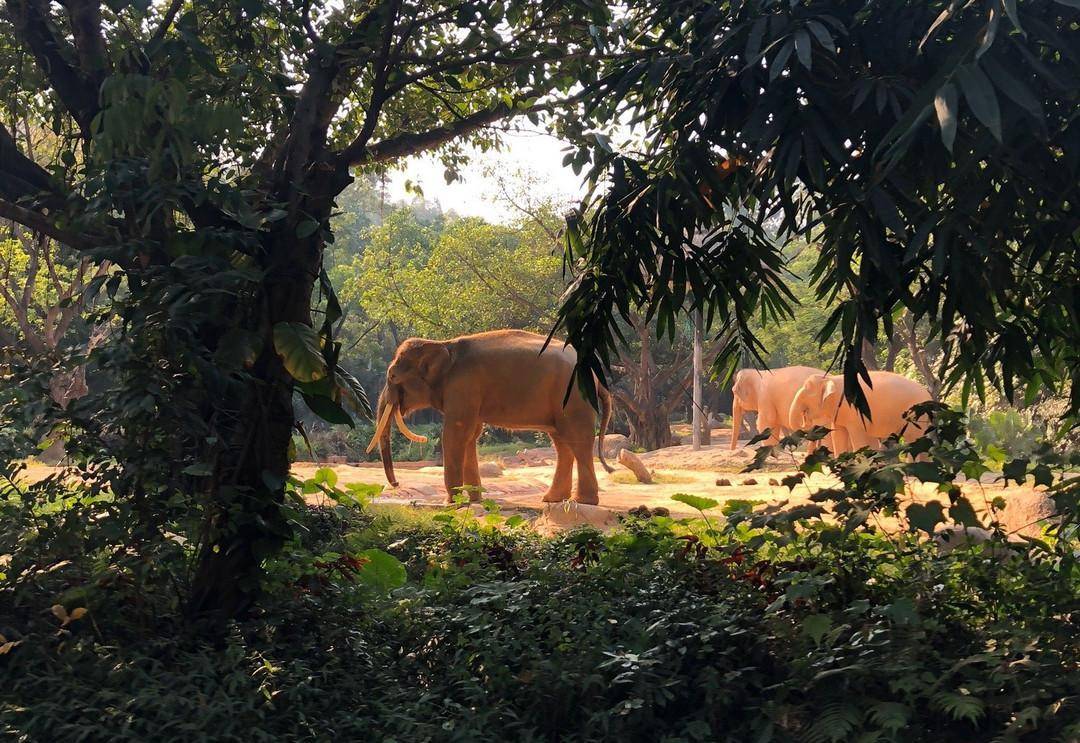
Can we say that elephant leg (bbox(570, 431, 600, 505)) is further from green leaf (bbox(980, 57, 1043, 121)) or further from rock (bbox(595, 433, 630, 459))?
rock (bbox(595, 433, 630, 459))

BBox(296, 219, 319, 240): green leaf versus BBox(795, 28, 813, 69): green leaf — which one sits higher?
BBox(795, 28, 813, 69): green leaf

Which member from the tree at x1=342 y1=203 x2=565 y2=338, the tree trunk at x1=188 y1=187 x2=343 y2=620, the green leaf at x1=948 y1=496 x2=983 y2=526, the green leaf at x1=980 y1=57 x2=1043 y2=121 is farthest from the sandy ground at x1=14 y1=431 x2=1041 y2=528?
the tree at x1=342 y1=203 x2=565 y2=338

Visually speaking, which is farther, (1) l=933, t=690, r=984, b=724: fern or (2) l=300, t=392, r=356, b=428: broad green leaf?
Answer: (2) l=300, t=392, r=356, b=428: broad green leaf

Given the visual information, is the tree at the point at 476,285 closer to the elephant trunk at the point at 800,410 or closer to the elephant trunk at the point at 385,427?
the elephant trunk at the point at 800,410

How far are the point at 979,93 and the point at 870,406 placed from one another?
44.0 ft

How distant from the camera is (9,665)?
412cm

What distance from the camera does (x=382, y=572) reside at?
18.4 ft

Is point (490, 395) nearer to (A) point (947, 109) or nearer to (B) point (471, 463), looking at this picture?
(B) point (471, 463)

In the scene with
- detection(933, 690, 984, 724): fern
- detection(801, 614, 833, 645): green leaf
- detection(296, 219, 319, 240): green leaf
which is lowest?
detection(933, 690, 984, 724): fern

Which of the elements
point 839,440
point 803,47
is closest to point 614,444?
point 839,440

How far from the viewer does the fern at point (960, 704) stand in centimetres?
336

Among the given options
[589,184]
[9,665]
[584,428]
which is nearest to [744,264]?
[589,184]

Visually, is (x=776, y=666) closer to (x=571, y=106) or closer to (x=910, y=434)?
(x=571, y=106)

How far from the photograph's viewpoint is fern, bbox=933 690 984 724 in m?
3.36
